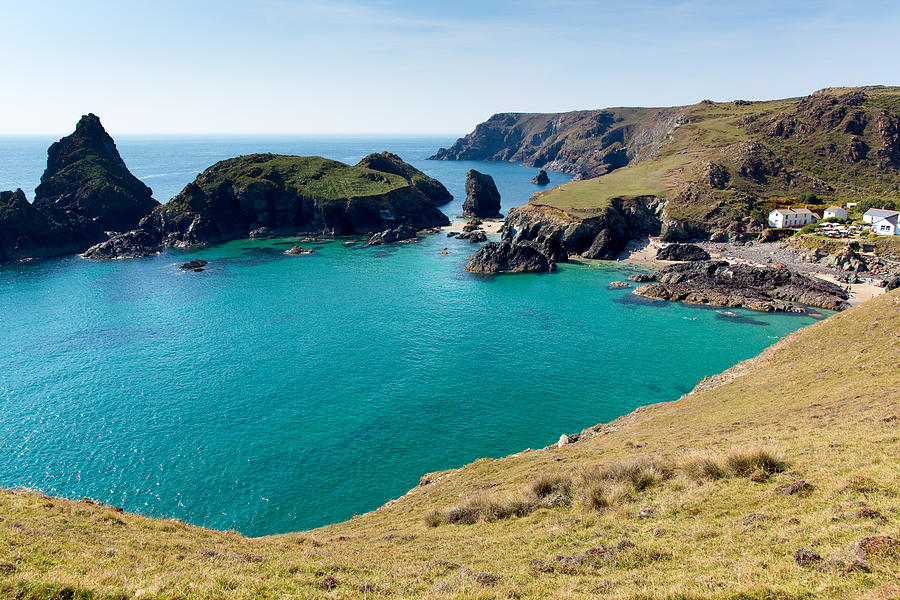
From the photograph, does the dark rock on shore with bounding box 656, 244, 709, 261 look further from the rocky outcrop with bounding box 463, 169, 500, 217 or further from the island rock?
the island rock

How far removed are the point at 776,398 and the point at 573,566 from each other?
28.1m

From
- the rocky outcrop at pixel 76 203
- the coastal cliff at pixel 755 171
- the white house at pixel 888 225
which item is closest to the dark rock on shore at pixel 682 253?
the coastal cliff at pixel 755 171

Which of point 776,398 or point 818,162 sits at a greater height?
point 818,162

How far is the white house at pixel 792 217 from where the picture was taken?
108875mm

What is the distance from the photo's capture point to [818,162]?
136 metres

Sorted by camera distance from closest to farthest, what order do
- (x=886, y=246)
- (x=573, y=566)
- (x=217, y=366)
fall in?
(x=573, y=566) → (x=217, y=366) → (x=886, y=246)

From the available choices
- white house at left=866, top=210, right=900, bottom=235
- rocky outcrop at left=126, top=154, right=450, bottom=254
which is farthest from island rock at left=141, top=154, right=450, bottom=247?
white house at left=866, top=210, right=900, bottom=235

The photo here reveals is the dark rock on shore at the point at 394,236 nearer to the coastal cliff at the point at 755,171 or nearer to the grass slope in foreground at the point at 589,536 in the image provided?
the coastal cliff at the point at 755,171

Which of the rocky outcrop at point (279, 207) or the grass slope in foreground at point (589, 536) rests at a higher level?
the rocky outcrop at point (279, 207)

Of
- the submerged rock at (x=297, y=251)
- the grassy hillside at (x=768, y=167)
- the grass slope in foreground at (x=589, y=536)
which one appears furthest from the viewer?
the grassy hillside at (x=768, y=167)

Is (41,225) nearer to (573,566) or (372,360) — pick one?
(372,360)

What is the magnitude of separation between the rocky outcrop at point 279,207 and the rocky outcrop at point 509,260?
49327 mm

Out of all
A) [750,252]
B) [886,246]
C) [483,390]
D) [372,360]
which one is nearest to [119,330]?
[372,360]

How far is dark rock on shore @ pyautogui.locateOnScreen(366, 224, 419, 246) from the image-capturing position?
132m
